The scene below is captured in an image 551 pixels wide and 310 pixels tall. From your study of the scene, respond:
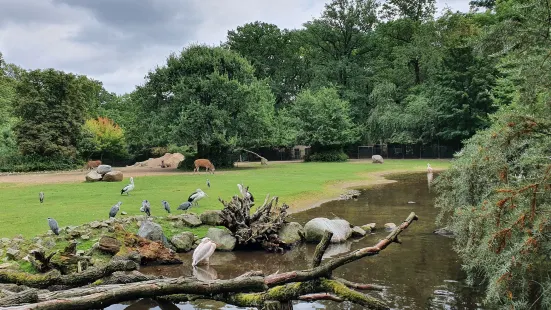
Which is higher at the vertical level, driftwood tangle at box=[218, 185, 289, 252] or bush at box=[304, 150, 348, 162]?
bush at box=[304, 150, 348, 162]

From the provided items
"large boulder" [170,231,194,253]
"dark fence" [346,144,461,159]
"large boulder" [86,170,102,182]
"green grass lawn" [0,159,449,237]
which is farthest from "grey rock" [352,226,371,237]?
"dark fence" [346,144,461,159]

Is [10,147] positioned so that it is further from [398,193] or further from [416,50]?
[416,50]

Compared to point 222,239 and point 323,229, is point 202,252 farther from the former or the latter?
point 323,229

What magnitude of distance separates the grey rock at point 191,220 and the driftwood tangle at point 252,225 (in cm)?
159

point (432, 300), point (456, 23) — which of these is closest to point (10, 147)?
point (432, 300)

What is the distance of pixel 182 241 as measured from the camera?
11.7 meters

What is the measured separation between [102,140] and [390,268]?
47969 millimetres

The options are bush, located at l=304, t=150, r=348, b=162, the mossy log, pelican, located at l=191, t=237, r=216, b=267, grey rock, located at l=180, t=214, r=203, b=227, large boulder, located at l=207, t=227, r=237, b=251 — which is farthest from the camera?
bush, located at l=304, t=150, r=348, b=162

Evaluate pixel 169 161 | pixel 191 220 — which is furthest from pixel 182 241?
pixel 169 161

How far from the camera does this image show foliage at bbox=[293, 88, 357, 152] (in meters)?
48.9

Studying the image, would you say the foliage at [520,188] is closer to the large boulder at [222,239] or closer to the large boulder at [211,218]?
the large boulder at [222,239]

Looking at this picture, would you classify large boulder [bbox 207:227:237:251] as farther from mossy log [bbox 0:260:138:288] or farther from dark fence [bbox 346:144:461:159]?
dark fence [bbox 346:144:461:159]

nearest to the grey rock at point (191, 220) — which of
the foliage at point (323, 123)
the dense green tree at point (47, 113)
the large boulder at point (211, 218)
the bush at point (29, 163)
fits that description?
the large boulder at point (211, 218)

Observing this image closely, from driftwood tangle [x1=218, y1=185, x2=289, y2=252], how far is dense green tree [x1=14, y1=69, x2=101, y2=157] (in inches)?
1381
